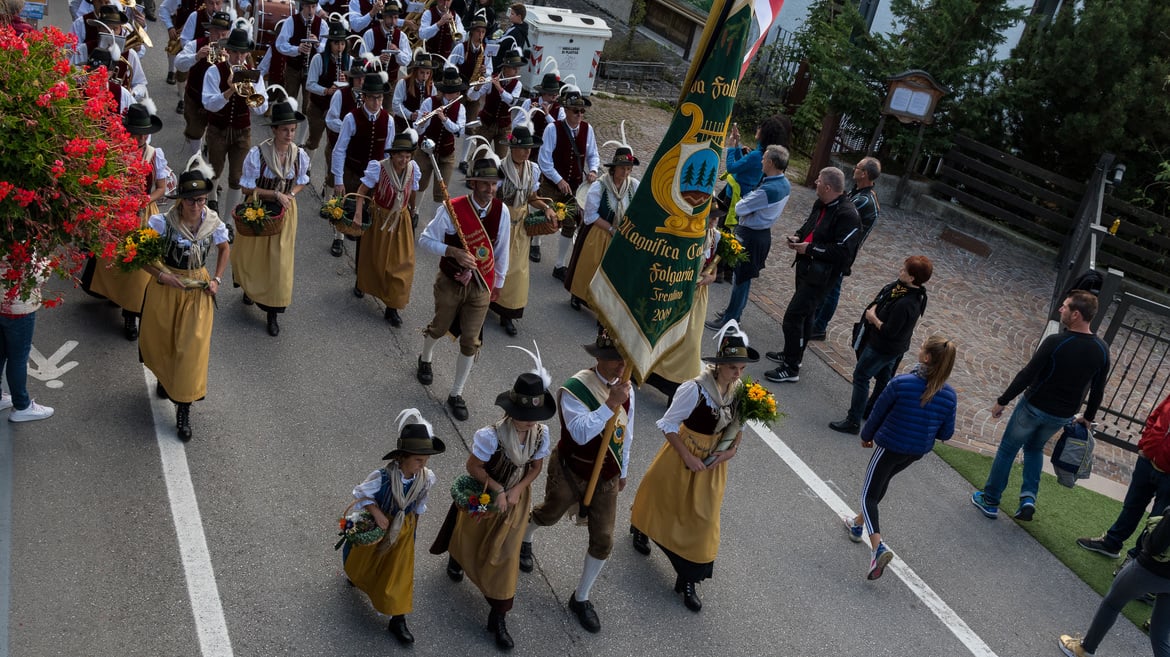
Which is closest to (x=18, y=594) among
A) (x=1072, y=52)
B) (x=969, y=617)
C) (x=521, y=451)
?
(x=521, y=451)

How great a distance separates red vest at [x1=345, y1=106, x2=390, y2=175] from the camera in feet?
35.0

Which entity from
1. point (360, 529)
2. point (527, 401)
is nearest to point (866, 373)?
point (527, 401)

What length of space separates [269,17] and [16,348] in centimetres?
1098

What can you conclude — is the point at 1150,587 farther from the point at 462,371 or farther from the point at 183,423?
the point at 183,423

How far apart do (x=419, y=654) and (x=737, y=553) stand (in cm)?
273

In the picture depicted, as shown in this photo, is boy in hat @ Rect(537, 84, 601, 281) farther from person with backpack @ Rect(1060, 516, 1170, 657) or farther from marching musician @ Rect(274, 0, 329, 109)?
person with backpack @ Rect(1060, 516, 1170, 657)

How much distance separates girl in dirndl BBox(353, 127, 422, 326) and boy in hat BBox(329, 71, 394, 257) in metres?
0.62

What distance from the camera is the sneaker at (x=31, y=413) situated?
7.46m

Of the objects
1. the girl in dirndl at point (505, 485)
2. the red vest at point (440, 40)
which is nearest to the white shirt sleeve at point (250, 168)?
the girl in dirndl at point (505, 485)

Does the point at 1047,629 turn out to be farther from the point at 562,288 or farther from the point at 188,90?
the point at 188,90

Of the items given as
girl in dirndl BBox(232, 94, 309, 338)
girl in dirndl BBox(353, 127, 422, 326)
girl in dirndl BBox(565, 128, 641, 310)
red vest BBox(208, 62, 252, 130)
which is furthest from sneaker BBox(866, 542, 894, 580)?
red vest BBox(208, 62, 252, 130)

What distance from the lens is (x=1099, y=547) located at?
873 centimetres

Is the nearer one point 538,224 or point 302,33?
point 538,224

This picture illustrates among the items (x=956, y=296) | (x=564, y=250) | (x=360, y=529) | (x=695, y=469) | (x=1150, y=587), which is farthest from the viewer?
(x=956, y=296)
